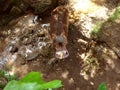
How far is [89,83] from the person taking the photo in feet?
13.0

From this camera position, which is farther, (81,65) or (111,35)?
(111,35)

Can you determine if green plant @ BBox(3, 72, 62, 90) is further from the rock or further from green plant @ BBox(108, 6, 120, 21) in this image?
green plant @ BBox(108, 6, 120, 21)

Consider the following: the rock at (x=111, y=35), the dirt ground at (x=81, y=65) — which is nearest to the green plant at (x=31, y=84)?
the dirt ground at (x=81, y=65)

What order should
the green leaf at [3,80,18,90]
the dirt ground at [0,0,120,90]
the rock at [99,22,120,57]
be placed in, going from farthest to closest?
the rock at [99,22,120,57]
the dirt ground at [0,0,120,90]
the green leaf at [3,80,18,90]

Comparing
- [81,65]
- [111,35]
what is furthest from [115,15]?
[81,65]

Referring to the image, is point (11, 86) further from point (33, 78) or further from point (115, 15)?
point (115, 15)

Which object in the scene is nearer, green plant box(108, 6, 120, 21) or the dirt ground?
the dirt ground

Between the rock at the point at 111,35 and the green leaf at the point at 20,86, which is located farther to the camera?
the rock at the point at 111,35

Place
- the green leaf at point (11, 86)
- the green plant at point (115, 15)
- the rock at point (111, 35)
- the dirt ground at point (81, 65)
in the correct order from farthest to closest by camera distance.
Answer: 1. the green plant at point (115, 15)
2. the rock at point (111, 35)
3. the dirt ground at point (81, 65)
4. the green leaf at point (11, 86)

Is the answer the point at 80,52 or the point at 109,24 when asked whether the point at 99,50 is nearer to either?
the point at 80,52

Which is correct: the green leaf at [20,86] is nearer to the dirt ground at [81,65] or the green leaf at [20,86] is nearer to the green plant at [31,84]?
the green plant at [31,84]

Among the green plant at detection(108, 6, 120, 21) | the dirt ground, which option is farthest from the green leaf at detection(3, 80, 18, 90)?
the green plant at detection(108, 6, 120, 21)

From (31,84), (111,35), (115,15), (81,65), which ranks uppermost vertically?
(31,84)

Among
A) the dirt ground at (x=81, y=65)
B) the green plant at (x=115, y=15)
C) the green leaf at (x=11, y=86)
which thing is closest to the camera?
the green leaf at (x=11, y=86)
